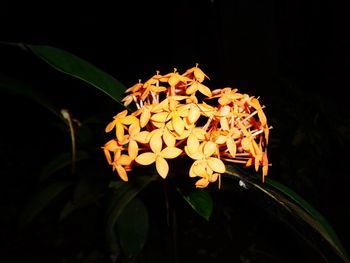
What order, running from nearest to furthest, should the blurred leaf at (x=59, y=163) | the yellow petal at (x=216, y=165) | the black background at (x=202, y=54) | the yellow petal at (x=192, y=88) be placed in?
1. the yellow petal at (x=216, y=165)
2. the yellow petal at (x=192, y=88)
3. the blurred leaf at (x=59, y=163)
4. the black background at (x=202, y=54)

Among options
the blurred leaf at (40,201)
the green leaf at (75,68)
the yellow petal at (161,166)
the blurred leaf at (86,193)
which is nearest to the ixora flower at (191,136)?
the yellow petal at (161,166)

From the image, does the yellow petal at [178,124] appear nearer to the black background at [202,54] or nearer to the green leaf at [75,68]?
the green leaf at [75,68]

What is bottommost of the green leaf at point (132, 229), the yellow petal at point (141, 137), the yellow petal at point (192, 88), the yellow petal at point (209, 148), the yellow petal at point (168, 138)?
the green leaf at point (132, 229)

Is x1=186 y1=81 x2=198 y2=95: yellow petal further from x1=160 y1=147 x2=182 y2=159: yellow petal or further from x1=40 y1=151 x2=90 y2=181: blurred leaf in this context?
x1=40 y1=151 x2=90 y2=181: blurred leaf

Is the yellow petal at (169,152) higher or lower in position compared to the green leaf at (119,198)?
higher

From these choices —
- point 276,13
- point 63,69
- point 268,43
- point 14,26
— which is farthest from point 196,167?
point 14,26

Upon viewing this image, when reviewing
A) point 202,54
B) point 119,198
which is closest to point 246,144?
point 119,198

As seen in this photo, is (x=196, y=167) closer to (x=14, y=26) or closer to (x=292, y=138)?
(x=292, y=138)

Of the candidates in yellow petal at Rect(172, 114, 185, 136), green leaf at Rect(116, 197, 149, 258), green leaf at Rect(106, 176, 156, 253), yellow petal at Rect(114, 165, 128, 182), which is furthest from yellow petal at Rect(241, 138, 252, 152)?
green leaf at Rect(116, 197, 149, 258)
